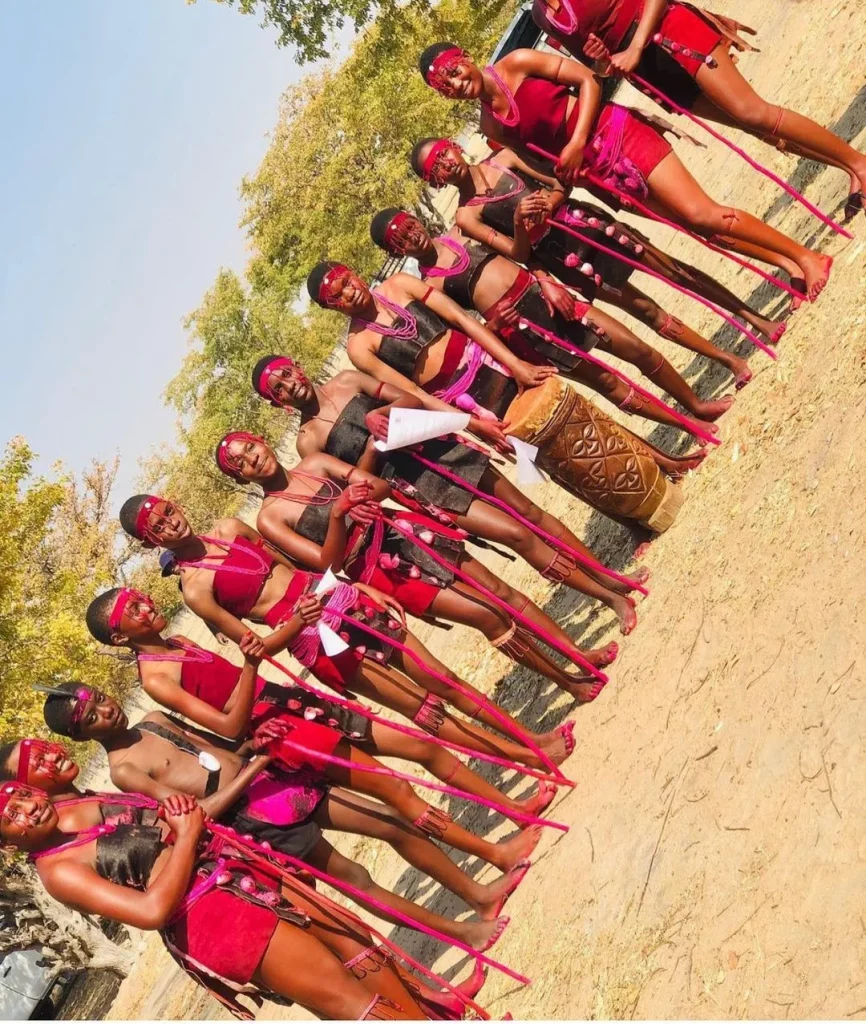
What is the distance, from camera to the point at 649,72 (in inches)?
217

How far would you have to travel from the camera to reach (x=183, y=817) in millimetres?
3932

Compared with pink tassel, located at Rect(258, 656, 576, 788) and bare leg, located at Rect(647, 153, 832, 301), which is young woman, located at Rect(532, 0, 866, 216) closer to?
bare leg, located at Rect(647, 153, 832, 301)

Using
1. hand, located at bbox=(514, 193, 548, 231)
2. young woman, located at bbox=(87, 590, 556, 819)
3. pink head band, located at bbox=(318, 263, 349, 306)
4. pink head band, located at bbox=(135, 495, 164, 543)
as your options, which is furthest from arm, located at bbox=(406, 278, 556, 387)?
young woman, located at bbox=(87, 590, 556, 819)

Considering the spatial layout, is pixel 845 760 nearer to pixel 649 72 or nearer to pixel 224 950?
pixel 224 950

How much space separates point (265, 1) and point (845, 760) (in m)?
18.6

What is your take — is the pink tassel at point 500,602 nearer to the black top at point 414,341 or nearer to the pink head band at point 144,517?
the black top at point 414,341

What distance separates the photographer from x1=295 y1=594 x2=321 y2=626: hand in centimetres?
469

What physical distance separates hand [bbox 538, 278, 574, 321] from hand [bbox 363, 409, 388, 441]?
1.11 m

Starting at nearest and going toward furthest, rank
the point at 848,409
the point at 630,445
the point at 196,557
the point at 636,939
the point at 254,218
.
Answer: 1. the point at 636,939
2. the point at 848,409
3. the point at 196,557
4. the point at 630,445
5. the point at 254,218

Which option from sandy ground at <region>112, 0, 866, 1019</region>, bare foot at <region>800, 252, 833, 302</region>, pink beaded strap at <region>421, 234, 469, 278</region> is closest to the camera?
sandy ground at <region>112, 0, 866, 1019</region>

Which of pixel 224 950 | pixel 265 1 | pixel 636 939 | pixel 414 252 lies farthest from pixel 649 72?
pixel 265 1

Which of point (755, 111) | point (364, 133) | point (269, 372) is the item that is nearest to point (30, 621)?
point (269, 372)

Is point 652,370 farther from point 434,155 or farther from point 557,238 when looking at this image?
point 434,155

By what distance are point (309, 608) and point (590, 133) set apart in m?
2.86
